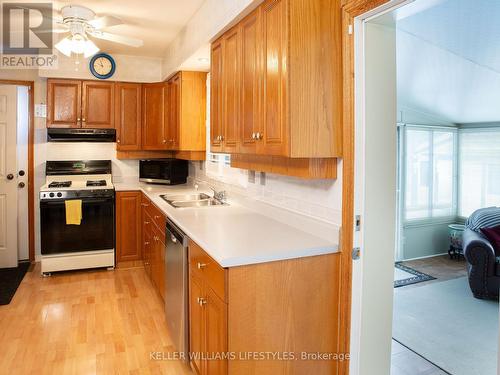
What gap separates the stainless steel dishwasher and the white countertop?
10 centimetres

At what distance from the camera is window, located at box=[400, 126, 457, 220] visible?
17.4 ft

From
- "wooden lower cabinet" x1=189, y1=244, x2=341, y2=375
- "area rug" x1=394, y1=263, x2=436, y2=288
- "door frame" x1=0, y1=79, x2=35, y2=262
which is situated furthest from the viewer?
"door frame" x1=0, y1=79, x2=35, y2=262

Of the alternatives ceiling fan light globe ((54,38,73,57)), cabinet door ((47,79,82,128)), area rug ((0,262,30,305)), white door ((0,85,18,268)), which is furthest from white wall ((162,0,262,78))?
area rug ((0,262,30,305))

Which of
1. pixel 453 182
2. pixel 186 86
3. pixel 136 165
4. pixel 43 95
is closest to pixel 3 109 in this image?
pixel 43 95

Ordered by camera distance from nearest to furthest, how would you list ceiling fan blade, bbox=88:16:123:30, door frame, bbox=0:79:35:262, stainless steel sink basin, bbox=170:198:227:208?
ceiling fan blade, bbox=88:16:123:30 → stainless steel sink basin, bbox=170:198:227:208 → door frame, bbox=0:79:35:262

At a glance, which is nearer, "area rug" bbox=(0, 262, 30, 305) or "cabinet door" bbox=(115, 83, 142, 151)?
"area rug" bbox=(0, 262, 30, 305)

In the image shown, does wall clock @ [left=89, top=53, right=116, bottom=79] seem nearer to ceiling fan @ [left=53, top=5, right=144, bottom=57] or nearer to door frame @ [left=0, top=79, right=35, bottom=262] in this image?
door frame @ [left=0, top=79, right=35, bottom=262]

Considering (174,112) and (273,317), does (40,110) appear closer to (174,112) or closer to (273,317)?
(174,112)

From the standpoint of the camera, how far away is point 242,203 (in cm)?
317

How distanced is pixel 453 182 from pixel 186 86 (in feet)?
13.4

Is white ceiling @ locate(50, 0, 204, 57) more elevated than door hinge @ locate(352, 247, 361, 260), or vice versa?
white ceiling @ locate(50, 0, 204, 57)

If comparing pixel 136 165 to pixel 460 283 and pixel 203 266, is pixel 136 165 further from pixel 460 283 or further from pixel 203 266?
pixel 460 283

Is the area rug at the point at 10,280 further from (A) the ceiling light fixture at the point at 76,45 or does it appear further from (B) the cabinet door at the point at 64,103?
(A) the ceiling light fixture at the point at 76,45

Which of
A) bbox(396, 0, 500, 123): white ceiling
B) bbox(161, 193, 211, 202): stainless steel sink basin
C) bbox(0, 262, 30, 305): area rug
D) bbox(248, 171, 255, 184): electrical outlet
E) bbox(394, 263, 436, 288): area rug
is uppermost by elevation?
bbox(396, 0, 500, 123): white ceiling
